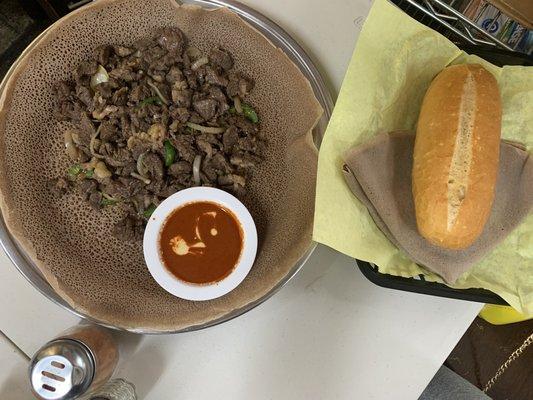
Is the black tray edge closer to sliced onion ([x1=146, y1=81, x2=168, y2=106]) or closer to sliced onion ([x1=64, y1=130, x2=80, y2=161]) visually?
sliced onion ([x1=146, y1=81, x2=168, y2=106])

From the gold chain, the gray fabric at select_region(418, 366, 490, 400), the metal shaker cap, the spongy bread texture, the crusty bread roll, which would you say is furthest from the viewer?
the gold chain

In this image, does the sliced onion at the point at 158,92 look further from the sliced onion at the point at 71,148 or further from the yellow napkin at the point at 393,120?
the yellow napkin at the point at 393,120

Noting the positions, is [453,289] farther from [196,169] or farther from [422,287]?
[196,169]

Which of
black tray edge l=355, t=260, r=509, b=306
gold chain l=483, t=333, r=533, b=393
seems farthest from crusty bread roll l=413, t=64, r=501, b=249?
gold chain l=483, t=333, r=533, b=393

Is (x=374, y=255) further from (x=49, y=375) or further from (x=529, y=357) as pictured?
(x=529, y=357)

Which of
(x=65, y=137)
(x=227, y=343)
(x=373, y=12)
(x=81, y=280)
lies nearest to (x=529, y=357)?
(x=227, y=343)

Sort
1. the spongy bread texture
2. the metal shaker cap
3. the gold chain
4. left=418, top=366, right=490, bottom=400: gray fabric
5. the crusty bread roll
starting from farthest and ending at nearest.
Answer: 1. the gold chain
2. left=418, top=366, right=490, bottom=400: gray fabric
3. the spongy bread texture
4. the metal shaker cap
5. the crusty bread roll
